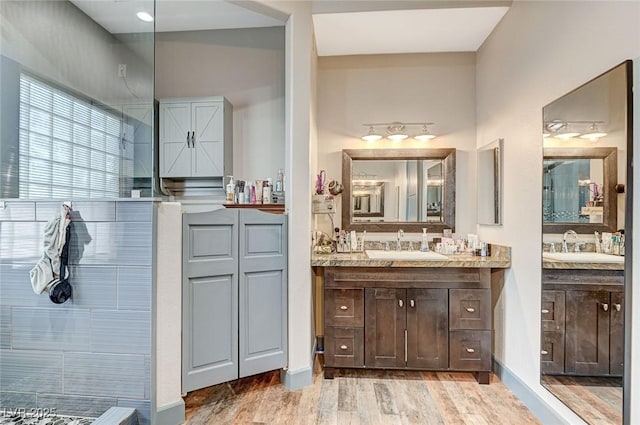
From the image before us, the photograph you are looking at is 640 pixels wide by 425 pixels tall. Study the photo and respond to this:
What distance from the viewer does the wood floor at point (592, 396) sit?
1569 mm

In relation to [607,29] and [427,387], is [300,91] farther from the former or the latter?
[427,387]

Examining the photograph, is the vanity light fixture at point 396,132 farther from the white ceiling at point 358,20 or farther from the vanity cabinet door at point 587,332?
the vanity cabinet door at point 587,332

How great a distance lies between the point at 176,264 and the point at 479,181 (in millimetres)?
2669

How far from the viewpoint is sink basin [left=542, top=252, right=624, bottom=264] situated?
1580 millimetres

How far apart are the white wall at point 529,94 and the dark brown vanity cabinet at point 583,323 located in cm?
11

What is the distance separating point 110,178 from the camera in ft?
6.76

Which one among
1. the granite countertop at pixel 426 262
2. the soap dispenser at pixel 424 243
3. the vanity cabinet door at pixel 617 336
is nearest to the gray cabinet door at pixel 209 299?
the granite countertop at pixel 426 262

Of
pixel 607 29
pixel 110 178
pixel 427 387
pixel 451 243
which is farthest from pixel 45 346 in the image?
pixel 607 29

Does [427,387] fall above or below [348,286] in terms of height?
below

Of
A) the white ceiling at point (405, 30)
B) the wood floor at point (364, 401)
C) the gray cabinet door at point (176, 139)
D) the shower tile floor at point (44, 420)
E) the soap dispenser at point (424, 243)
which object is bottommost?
the wood floor at point (364, 401)

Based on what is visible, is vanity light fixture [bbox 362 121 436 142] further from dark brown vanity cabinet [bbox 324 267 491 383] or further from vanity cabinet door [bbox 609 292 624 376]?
vanity cabinet door [bbox 609 292 624 376]

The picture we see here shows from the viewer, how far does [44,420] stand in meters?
1.89

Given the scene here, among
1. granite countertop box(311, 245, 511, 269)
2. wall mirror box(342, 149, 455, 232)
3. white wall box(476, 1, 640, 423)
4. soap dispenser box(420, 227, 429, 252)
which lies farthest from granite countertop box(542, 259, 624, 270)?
wall mirror box(342, 149, 455, 232)

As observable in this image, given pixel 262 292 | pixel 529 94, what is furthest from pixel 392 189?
pixel 262 292
